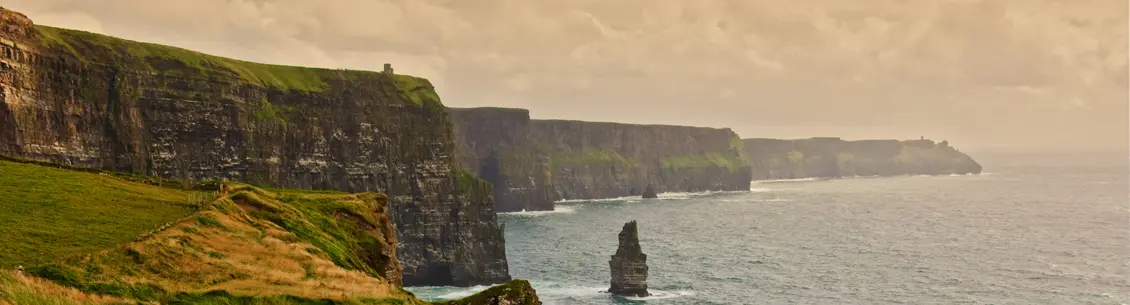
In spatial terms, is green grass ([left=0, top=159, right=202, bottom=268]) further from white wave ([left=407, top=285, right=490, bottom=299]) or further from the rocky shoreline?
white wave ([left=407, top=285, right=490, bottom=299])

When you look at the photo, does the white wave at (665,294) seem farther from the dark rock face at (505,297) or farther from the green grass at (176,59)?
the dark rock face at (505,297)

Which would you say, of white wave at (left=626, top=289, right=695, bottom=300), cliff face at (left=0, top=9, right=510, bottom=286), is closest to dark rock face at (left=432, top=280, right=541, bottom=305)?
cliff face at (left=0, top=9, right=510, bottom=286)

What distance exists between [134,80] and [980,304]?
266 feet

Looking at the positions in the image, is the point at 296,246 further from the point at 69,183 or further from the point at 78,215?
the point at 69,183

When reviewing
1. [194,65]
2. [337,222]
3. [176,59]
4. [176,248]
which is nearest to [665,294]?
[194,65]

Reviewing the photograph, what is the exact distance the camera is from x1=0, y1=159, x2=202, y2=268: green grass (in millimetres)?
30344

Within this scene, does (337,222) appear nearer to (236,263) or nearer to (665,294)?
(236,263)

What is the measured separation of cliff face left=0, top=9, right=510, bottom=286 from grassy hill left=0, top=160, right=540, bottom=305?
29697 millimetres

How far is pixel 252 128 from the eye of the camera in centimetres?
9488

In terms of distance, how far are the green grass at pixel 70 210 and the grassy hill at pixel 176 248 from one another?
0.05 meters

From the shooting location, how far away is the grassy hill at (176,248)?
26859mm

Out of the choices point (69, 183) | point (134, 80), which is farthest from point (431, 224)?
point (69, 183)

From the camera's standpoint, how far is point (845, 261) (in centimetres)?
12938

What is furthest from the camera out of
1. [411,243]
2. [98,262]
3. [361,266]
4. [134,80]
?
[411,243]
